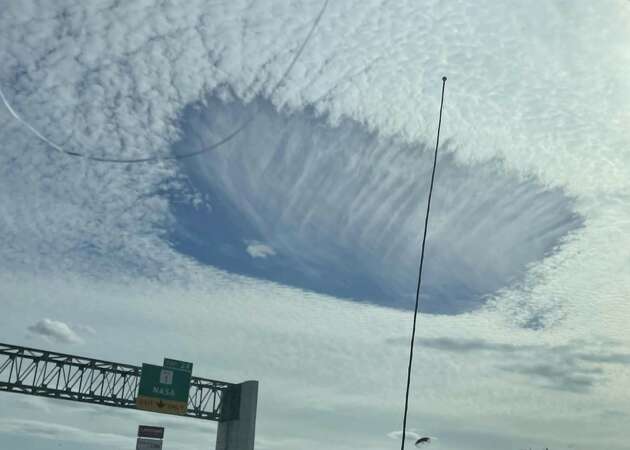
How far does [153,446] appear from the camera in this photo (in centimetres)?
4562

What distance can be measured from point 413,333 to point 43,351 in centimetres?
2812

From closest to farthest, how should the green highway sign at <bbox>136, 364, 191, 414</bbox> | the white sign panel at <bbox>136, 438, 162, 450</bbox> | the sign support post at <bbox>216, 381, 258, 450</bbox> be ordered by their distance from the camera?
the green highway sign at <bbox>136, 364, 191, 414</bbox>
the white sign panel at <bbox>136, 438, 162, 450</bbox>
the sign support post at <bbox>216, 381, 258, 450</bbox>

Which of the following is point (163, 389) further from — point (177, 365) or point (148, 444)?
point (148, 444)

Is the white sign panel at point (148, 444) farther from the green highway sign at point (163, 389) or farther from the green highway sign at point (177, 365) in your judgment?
the green highway sign at point (177, 365)

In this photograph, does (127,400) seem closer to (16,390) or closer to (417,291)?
(16,390)

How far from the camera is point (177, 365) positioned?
4631 centimetres

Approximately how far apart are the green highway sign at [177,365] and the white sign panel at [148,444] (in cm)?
500

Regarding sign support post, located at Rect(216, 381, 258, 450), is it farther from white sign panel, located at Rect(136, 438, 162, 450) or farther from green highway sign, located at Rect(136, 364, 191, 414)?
white sign panel, located at Rect(136, 438, 162, 450)

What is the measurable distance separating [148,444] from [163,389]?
397 cm

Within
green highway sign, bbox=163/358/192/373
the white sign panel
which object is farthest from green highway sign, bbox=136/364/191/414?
the white sign panel

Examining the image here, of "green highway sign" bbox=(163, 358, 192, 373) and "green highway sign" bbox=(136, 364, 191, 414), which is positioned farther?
"green highway sign" bbox=(163, 358, 192, 373)

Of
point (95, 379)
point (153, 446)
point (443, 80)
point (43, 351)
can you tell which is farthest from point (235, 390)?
point (443, 80)

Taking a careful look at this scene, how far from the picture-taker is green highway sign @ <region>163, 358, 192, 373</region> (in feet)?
151

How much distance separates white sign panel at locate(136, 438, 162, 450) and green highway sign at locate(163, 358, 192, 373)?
4997 millimetres
